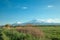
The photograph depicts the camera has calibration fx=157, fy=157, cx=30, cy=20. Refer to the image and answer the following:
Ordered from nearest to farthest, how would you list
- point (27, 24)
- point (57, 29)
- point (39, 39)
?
point (39, 39) → point (27, 24) → point (57, 29)

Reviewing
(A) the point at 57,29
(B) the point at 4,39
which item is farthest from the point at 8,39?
(A) the point at 57,29

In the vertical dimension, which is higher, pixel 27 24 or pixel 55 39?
pixel 27 24

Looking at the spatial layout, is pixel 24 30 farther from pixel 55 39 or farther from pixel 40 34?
pixel 55 39

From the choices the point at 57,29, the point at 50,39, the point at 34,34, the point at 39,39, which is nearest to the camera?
the point at 39,39

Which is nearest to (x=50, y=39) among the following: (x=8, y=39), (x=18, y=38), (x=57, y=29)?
(x=18, y=38)

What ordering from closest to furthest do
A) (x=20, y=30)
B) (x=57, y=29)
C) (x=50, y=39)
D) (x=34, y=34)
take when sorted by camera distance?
(x=50, y=39) → (x=34, y=34) → (x=20, y=30) → (x=57, y=29)

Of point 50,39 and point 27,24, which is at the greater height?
point 27,24

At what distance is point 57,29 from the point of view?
30.1 feet

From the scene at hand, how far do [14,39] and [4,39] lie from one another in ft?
1.61

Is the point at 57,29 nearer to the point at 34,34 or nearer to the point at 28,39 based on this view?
the point at 34,34

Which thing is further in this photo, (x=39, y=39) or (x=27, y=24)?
(x=27, y=24)

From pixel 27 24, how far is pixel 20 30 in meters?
0.72

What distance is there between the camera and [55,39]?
6.77 m

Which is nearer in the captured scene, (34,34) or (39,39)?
(39,39)
